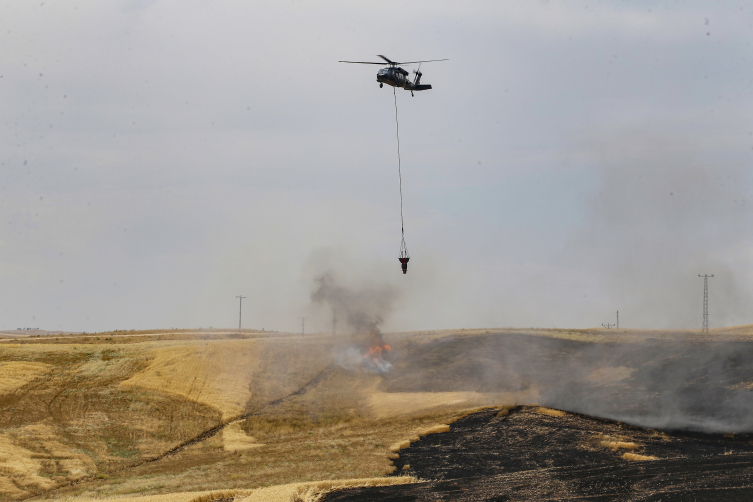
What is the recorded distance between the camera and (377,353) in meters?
69.0

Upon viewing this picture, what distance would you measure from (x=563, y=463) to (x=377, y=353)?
37.1 meters

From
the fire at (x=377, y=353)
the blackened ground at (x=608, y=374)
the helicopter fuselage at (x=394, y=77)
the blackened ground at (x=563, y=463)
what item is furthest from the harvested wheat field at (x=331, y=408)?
the helicopter fuselage at (x=394, y=77)

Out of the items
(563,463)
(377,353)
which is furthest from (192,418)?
(563,463)

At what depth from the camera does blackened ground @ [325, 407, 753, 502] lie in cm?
2578

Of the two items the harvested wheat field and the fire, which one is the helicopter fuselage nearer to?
the harvested wheat field

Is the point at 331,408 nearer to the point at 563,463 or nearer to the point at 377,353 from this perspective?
the point at 377,353

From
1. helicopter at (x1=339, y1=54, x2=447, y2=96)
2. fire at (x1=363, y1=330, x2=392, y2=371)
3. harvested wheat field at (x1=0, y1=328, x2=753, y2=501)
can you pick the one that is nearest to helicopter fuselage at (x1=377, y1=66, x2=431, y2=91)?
helicopter at (x1=339, y1=54, x2=447, y2=96)

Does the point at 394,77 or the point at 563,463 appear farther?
the point at 394,77

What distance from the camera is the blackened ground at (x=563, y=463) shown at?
25.8 metres

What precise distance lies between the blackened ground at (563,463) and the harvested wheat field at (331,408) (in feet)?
0.96

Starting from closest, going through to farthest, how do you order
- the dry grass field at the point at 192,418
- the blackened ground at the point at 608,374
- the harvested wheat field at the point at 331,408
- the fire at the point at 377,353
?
the harvested wheat field at the point at 331,408 < the dry grass field at the point at 192,418 < the blackened ground at the point at 608,374 < the fire at the point at 377,353

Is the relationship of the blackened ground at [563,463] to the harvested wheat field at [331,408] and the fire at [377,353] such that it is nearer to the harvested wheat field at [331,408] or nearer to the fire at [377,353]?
the harvested wheat field at [331,408]

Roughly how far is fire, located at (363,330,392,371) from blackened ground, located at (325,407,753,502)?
66.0ft

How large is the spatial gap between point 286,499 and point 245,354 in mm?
42967
